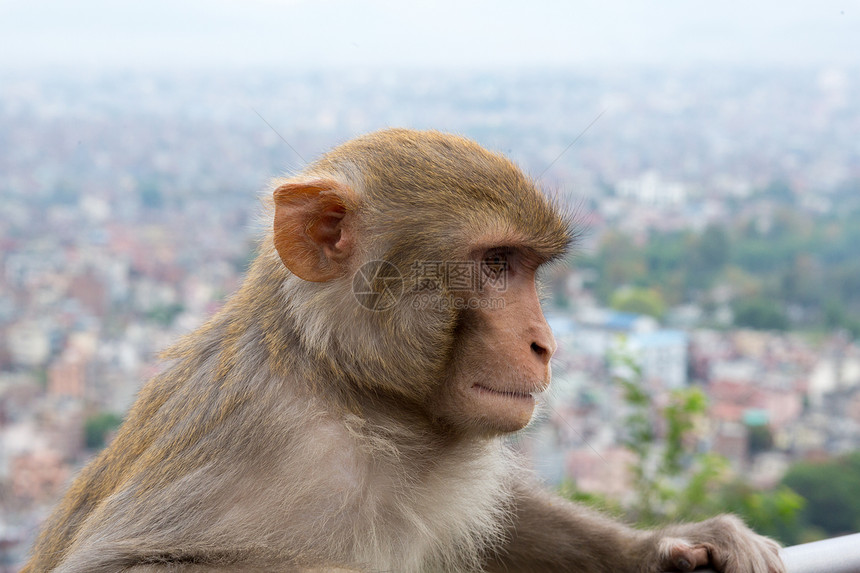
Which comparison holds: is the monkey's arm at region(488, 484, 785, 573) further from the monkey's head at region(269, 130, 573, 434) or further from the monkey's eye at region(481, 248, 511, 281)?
the monkey's eye at region(481, 248, 511, 281)

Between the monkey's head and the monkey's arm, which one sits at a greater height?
the monkey's head

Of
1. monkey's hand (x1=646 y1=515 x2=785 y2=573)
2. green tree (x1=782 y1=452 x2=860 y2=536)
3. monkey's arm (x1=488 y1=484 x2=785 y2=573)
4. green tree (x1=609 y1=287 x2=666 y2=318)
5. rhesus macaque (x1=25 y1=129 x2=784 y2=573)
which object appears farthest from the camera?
green tree (x1=609 y1=287 x2=666 y2=318)

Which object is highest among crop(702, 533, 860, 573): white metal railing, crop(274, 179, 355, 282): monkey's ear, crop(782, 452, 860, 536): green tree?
crop(274, 179, 355, 282): monkey's ear

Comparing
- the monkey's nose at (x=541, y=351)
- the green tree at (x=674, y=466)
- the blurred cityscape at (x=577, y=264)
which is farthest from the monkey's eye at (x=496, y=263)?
the blurred cityscape at (x=577, y=264)

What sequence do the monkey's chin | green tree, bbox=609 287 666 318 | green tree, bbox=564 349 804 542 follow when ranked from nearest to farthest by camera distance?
the monkey's chin, green tree, bbox=564 349 804 542, green tree, bbox=609 287 666 318

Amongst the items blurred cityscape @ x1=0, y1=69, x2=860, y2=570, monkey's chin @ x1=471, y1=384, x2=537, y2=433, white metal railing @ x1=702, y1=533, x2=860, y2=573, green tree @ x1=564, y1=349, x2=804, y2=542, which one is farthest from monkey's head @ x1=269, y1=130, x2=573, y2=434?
blurred cityscape @ x1=0, y1=69, x2=860, y2=570

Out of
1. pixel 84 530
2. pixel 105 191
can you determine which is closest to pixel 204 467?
pixel 84 530
